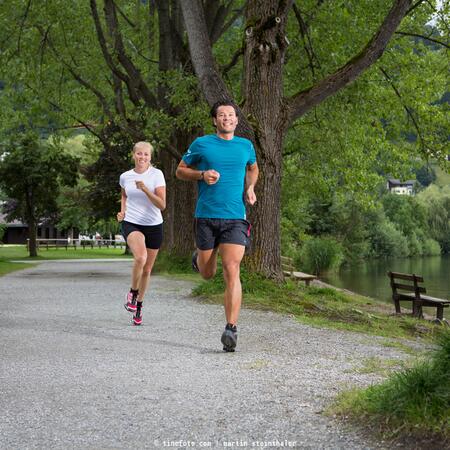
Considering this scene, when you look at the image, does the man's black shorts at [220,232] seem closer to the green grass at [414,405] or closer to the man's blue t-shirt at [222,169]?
the man's blue t-shirt at [222,169]

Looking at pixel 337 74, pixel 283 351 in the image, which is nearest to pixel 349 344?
pixel 283 351

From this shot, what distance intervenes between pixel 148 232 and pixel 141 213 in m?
0.24

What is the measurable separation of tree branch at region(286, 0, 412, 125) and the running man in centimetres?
628

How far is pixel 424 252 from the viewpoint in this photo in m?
80.9

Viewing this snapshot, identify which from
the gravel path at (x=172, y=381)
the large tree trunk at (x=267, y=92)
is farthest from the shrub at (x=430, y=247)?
the gravel path at (x=172, y=381)

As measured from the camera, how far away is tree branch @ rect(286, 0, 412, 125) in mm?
12543

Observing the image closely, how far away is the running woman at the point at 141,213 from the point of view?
8.75 metres

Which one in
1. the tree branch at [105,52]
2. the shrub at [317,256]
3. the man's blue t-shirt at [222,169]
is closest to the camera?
the man's blue t-shirt at [222,169]

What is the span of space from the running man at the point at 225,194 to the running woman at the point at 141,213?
1.51 metres

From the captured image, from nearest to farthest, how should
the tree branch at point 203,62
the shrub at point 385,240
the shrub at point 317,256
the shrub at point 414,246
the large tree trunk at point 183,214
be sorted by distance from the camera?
1. the tree branch at point 203,62
2. the large tree trunk at point 183,214
3. the shrub at point 317,256
4. the shrub at point 385,240
5. the shrub at point 414,246

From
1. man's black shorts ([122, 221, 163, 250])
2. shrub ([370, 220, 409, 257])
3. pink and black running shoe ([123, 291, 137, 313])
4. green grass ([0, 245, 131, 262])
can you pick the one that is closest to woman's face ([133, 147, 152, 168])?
man's black shorts ([122, 221, 163, 250])

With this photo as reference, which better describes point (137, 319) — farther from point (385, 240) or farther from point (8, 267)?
point (385, 240)

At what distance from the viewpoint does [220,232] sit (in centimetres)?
722

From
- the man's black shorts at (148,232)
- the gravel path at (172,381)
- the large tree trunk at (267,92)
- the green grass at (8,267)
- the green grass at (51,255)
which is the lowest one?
the green grass at (51,255)
